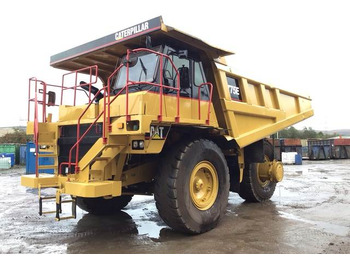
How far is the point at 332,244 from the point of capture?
4.43 metres

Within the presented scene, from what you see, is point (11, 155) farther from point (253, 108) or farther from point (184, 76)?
point (184, 76)

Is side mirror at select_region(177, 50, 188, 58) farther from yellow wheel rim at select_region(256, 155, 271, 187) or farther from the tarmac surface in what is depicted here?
yellow wheel rim at select_region(256, 155, 271, 187)

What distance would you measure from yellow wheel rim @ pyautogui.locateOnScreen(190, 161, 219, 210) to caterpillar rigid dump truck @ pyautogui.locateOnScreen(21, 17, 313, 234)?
2cm

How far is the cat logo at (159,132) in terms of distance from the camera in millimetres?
4500

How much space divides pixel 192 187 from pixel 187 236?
74 cm

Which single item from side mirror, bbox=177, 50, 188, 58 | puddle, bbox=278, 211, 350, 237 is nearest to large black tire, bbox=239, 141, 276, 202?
puddle, bbox=278, 211, 350, 237

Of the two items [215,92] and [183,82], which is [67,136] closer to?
[183,82]

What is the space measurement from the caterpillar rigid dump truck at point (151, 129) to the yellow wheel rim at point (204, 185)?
2 centimetres

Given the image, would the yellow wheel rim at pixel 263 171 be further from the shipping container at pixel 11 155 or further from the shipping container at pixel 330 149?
the shipping container at pixel 330 149

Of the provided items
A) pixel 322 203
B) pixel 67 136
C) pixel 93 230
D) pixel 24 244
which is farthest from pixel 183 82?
pixel 322 203

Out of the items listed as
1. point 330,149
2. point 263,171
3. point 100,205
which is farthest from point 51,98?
point 330,149

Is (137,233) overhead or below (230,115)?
below

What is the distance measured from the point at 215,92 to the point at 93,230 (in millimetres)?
3304

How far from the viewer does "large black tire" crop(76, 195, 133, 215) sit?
6.44 meters
